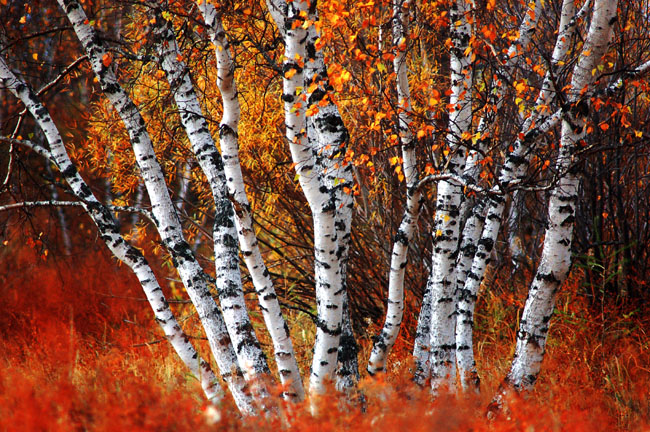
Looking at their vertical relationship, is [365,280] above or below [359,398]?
above

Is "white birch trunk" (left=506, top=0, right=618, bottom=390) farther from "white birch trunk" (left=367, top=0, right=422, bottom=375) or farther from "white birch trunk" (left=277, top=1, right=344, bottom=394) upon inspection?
"white birch trunk" (left=277, top=1, right=344, bottom=394)

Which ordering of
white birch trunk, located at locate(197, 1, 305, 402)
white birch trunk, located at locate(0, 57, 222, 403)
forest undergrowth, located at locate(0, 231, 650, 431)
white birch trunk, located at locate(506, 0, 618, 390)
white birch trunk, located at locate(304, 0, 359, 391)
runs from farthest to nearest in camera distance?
white birch trunk, located at locate(0, 57, 222, 403), white birch trunk, located at locate(197, 1, 305, 402), white birch trunk, located at locate(304, 0, 359, 391), white birch trunk, located at locate(506, 0, 618, 390), forest undergrowth, located at locate(0, 231, 650, 431)

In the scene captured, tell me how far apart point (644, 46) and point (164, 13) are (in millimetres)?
4208

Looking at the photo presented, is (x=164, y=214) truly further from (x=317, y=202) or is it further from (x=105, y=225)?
(x=317, y=202)

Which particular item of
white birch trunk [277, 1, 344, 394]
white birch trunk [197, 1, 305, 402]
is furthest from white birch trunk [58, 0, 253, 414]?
white birch trunk [277, 1, 344, 394]

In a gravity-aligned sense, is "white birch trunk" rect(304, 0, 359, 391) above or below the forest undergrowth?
above

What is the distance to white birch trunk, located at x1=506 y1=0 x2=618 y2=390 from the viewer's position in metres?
3.23

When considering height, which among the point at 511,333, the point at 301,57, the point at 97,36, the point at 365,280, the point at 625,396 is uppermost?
the point at 97,36

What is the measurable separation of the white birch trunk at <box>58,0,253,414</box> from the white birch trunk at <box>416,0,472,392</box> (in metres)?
1.40

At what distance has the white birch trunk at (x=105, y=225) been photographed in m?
3.86

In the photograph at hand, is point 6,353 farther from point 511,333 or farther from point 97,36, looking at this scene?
point 511,333

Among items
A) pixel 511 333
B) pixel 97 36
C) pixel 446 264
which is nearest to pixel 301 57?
pixel 97 36

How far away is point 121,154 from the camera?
626cm

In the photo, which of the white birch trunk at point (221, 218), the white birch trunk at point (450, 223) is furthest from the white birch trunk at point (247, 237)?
the white birch trunk at point (450, 223)
